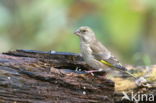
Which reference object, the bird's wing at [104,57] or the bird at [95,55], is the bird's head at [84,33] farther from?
the bird's wing at [104,57]

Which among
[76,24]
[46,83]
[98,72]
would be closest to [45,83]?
[46,83]

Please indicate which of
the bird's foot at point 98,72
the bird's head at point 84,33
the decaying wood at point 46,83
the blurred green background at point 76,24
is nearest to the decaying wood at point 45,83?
the decaying wood at point 46,83

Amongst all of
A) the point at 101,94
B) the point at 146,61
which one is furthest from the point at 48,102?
the point at 146,61

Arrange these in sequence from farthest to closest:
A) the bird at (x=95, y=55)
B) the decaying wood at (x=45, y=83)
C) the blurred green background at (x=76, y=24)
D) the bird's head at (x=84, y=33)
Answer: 1. the blurred green background at (x=76, y=24)
2. the bird's head at (x=84, y=33)
3. the bird at (x=95, y=55)
4. the decaying wood at (x=45, y=83)

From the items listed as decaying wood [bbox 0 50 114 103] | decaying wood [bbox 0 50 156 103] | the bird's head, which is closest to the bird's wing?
the bird's head

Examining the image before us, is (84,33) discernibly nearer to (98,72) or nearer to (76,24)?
(98,72)
